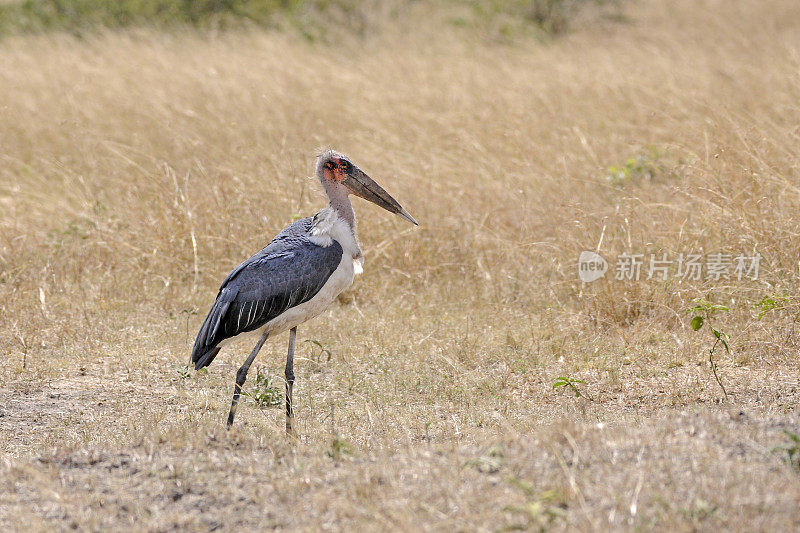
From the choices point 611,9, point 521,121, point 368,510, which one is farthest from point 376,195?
point 611,9

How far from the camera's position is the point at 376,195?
17.1ft

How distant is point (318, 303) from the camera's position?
15.9 feet

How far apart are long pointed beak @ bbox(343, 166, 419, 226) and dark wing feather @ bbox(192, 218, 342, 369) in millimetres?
485

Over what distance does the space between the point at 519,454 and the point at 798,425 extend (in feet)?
3.69

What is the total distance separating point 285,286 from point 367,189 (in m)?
0.79

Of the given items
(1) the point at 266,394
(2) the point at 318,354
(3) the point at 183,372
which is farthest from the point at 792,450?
(3) the point at 183,372

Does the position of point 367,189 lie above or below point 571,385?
above

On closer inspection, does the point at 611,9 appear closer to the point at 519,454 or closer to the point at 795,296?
the point at 795,296

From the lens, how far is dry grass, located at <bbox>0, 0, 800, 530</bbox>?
3.53 metres

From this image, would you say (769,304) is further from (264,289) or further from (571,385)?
(264,289)

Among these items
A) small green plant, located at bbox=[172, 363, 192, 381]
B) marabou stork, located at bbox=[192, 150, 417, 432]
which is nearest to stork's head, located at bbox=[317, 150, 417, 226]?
marabou stork, located at bbox=[192, 150, 417, 432]

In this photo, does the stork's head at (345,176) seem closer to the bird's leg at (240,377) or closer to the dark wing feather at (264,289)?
the dark wing feather at (264,289)

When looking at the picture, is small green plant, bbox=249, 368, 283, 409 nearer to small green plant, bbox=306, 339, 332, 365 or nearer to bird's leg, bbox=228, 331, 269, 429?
bird's leg, bbox=228, 331, 269, 429

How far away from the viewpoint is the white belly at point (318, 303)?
482 cm
